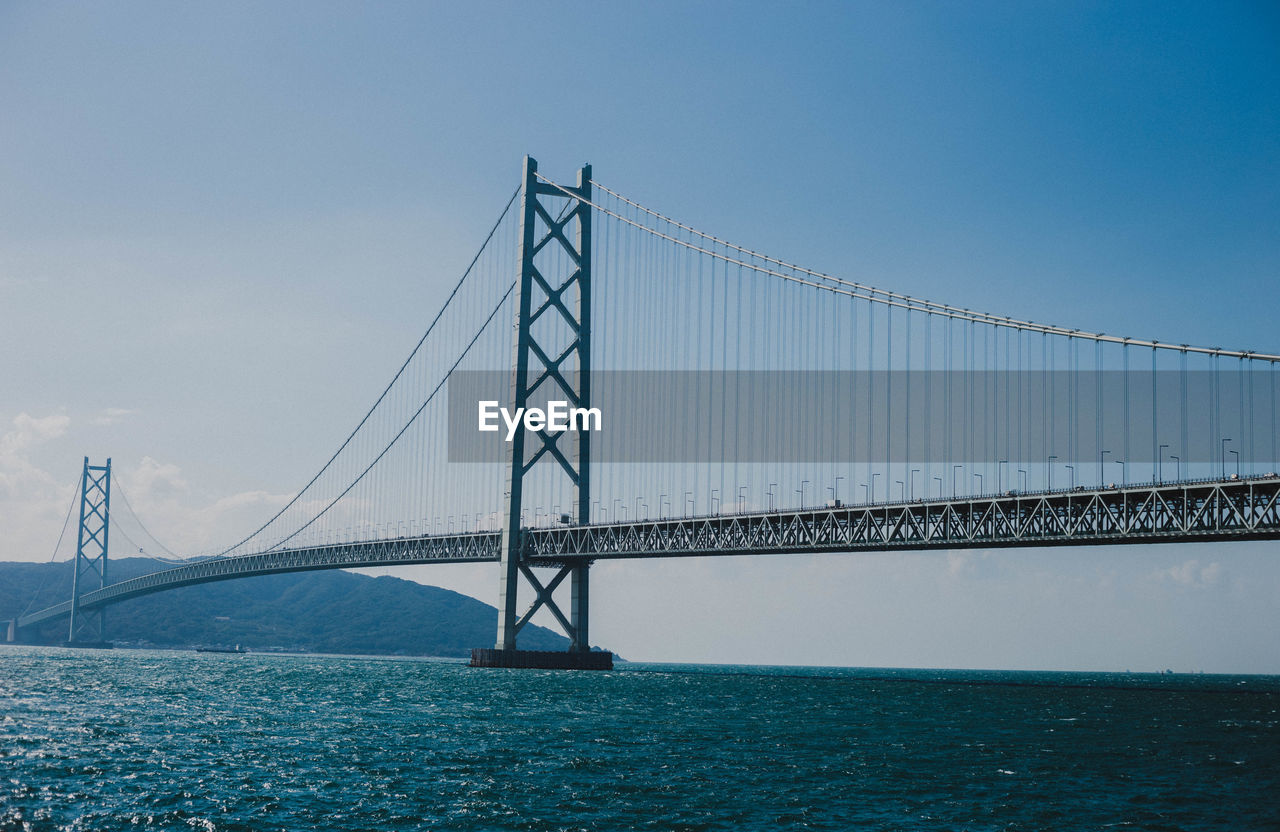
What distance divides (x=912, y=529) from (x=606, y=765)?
35.7 meters

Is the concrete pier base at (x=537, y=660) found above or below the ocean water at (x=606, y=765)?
below

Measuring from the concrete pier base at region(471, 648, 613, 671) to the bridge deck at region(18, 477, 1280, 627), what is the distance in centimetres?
609

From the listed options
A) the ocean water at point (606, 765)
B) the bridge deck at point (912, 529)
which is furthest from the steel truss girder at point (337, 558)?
the ocean water at point (606, 765)

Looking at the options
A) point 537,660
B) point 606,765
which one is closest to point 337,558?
point 537,660

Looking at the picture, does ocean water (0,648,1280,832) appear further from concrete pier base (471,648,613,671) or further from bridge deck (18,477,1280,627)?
concrete pier base (471,648,613,671)

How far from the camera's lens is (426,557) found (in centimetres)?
8744

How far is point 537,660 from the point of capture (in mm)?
75250

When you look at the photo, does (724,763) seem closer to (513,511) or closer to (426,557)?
(513,511)

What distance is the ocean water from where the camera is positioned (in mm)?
20734

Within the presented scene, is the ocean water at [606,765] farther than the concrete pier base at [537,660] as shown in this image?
No

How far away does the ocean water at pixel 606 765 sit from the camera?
2073cm

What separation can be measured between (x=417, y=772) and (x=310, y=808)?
4431mm

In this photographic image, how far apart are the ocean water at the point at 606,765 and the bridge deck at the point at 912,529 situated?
26.8ft

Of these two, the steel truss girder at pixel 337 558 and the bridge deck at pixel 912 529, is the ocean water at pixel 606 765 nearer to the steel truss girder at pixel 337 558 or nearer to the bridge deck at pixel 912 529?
the bridge deck at pixel 912 529
